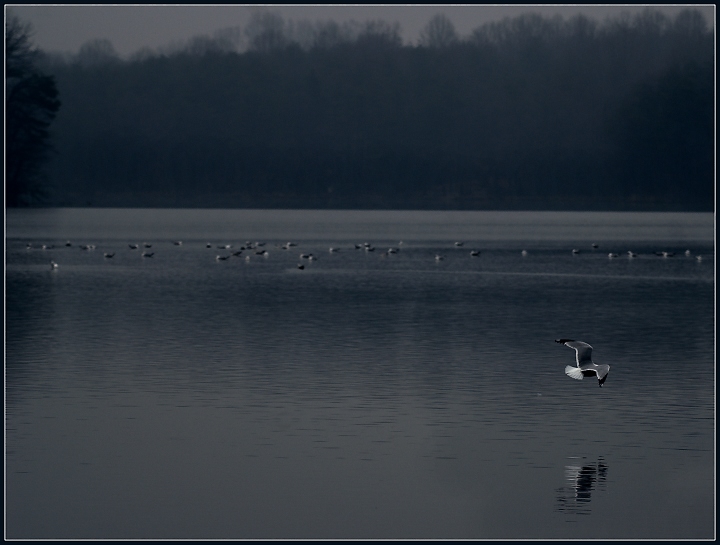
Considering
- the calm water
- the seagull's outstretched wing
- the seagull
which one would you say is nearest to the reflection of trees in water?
the calm water

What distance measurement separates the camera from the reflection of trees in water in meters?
13.5

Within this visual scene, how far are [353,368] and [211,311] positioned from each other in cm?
1046

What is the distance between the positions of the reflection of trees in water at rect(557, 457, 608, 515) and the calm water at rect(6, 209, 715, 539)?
3 cm

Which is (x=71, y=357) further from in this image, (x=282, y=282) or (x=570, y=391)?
(x=282, y=282)

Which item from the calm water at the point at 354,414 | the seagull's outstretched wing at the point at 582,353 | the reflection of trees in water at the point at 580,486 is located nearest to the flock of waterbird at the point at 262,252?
the calm water at the point at 354,414

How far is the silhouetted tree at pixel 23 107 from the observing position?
4114 inches

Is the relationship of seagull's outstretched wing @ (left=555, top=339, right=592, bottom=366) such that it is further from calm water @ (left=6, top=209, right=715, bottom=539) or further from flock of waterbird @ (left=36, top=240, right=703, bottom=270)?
flock of waterbird @ (left=36, top=240, right=703, bottom=270)

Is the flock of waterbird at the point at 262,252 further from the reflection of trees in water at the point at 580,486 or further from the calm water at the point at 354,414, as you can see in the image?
the reflection of trees in water at the point at 580,486

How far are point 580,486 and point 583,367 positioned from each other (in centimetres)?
201

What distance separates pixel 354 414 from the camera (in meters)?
17.9

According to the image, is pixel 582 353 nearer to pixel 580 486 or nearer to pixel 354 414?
pixel 580 486

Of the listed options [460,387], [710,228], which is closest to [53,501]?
[460,387]

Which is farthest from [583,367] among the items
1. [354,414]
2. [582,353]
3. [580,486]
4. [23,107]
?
[23,107]

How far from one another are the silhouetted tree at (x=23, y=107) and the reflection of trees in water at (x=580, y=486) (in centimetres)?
9355
